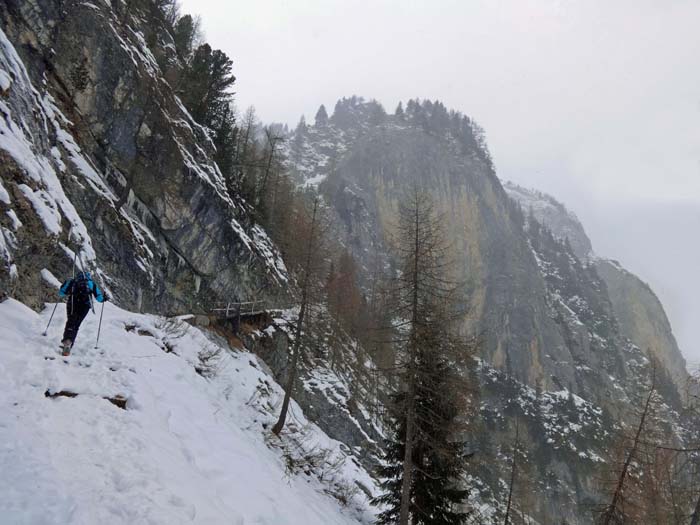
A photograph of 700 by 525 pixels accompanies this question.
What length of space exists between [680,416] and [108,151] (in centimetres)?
2466

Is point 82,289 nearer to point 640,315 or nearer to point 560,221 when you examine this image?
point 640,315

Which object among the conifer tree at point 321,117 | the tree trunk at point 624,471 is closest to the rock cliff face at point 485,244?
the conifer tree at point 321,117

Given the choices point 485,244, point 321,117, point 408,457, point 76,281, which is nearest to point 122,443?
point 76,281

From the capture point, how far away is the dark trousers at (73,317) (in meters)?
7.05

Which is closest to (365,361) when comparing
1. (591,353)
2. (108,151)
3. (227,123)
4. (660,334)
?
(227,123)

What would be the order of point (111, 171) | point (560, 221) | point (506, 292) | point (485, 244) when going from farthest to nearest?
point (560, 221), point (485, 244), point (506, 292), point (111, 171)

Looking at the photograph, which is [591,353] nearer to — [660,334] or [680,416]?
[660,334]

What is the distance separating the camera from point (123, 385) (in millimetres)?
7309

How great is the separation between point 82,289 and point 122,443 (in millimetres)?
3146

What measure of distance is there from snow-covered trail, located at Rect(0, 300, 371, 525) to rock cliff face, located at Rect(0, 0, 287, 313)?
A: 2.02 metres

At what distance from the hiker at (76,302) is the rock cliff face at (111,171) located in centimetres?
120

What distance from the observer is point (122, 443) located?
5.68m

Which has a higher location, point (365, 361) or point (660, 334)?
point (660, 334)

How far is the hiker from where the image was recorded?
7.05 metres
